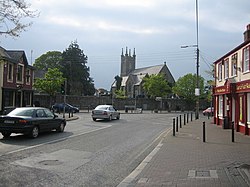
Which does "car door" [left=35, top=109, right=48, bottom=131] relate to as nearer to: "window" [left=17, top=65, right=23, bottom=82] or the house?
the house

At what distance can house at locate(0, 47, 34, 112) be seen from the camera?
111 ft

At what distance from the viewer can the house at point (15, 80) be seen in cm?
3381

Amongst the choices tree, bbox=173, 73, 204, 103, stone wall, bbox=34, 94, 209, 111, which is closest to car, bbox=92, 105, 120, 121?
stone wall, bbox=34, 94, 209, 111

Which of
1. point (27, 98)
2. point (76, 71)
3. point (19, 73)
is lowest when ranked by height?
point (27, 98)

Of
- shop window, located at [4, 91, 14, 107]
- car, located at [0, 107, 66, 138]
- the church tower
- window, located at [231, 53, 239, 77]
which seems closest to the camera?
car, located at [0, 107, 66, 138]

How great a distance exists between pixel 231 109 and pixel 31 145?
1396 cm

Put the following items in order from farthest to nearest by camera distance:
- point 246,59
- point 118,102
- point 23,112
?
point 118,102 < point 246,59 < point 23,112

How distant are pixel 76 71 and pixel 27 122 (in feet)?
209

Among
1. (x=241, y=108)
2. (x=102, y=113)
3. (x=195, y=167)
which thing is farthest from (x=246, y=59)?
(x=102, y=113)

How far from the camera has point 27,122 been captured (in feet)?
46.2

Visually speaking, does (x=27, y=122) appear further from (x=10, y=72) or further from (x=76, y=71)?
(x=76, y=71)

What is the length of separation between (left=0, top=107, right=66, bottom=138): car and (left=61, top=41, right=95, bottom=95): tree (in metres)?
59.8

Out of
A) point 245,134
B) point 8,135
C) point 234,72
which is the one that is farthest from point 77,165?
point 234,72

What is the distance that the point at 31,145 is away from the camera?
12.3m
